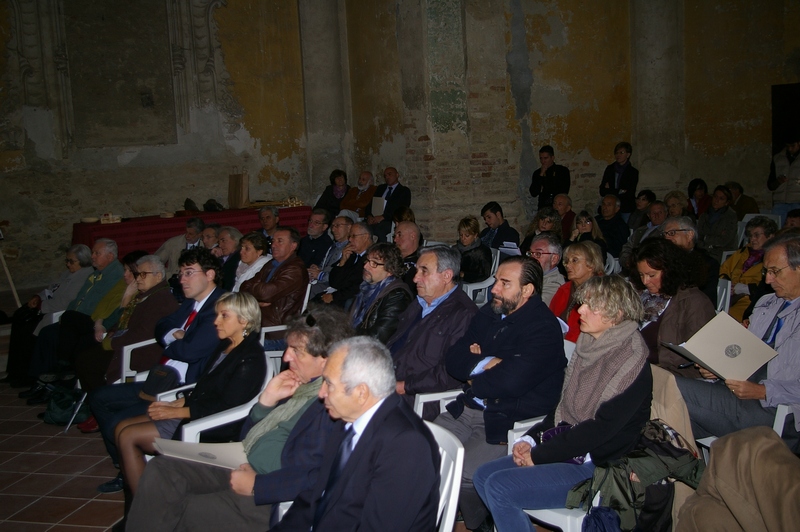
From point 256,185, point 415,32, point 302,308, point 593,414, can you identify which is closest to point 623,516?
point 593,414

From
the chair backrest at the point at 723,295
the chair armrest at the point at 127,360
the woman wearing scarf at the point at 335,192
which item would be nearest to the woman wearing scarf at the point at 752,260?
the chair backrest at the point at 723,295

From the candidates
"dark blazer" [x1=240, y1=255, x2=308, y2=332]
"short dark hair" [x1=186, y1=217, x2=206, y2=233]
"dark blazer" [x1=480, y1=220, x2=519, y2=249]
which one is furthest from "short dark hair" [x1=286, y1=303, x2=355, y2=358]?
"short dark hair" [x1=186, y1=217, x2=206, y2=233]

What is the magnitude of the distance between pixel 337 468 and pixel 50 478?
2551 mm

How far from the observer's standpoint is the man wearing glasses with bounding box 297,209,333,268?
6605 millimetres

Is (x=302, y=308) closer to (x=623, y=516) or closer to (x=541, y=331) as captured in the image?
(x=541, y=331)

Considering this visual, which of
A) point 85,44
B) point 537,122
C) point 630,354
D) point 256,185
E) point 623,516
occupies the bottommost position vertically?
point 623,516

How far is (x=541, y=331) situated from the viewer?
3.02 metres

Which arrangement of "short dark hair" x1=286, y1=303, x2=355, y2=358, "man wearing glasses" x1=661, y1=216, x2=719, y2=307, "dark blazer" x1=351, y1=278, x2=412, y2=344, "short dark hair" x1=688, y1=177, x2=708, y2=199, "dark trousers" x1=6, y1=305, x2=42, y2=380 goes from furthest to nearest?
"short dark hair" x1=688, y1=177, x2=708, y2=199 < "dark trousers" x1=6, y1=305, x2=42, y2=380 < "man wearing glasses" x1=661, y1=216, x2=719, y2=307 < "dark blazer" x1=351, y1=278, x2=412, y2=344 < "short dark hair" x1=286, y1=303, x2=355, y2=358

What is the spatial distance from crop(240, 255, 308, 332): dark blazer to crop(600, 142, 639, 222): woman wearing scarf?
4678mm

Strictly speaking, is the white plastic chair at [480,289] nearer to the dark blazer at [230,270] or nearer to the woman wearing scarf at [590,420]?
the dark blazer at [230,270]

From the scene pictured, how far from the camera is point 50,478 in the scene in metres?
3.89

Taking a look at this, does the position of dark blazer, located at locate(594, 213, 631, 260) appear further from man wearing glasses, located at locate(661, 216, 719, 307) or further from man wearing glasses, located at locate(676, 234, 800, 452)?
man wearing glasses, located at locate(676, 234, 800, 452)

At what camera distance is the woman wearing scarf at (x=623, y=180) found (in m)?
8.39

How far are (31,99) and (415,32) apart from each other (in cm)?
542
